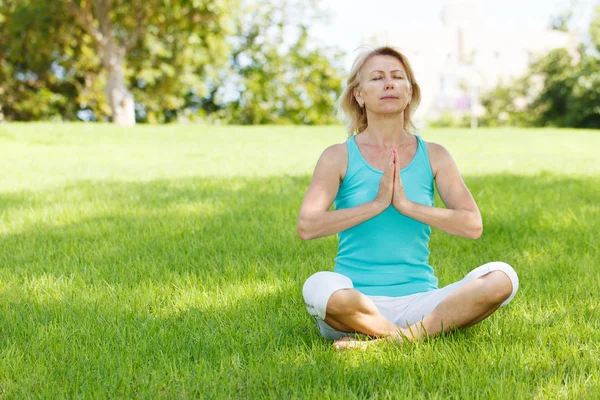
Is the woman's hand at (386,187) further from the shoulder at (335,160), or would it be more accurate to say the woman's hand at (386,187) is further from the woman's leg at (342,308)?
the woman's leg at (342,308)

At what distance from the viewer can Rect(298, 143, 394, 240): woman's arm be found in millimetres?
3111

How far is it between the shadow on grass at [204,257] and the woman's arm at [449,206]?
0.77 meters

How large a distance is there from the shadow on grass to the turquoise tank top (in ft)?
1.34

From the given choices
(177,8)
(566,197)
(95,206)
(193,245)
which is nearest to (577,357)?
(193,245)

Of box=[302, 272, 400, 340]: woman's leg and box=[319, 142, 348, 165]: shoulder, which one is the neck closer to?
box=[319, 142, 348, 165]: shoulder

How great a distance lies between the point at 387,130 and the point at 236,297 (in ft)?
4.25

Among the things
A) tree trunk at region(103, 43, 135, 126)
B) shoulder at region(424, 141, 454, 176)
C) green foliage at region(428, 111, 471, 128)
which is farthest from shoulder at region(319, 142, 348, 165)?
green foliage at region(428, 111, 471, 128)

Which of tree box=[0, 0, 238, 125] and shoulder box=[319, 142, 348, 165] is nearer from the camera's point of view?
shoulder box=[319, 142, 348, 165]

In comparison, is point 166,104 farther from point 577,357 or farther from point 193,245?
point 577,357

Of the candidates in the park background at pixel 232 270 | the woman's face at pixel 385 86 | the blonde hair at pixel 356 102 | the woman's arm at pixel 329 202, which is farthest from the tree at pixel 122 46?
the woman's arm at pixel 329 202

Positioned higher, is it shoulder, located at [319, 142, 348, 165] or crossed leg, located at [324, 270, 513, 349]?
shoulder, located at [319, 142, 348, 165]

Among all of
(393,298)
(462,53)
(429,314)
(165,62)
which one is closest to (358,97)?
(393,298)

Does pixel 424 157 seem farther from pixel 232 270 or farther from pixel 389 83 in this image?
pixel 232 270

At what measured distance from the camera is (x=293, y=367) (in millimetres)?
2801
